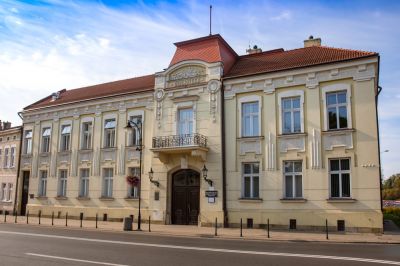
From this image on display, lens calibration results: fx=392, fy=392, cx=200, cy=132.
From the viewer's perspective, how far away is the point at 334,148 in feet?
65.5

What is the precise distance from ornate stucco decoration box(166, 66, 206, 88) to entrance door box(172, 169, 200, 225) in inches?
218

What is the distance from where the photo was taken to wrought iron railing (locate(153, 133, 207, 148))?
2286cm

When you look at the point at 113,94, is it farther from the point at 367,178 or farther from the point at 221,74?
the point at 367,178

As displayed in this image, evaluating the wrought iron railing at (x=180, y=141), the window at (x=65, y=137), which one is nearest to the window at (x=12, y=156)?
the window at (x=65, y=137)

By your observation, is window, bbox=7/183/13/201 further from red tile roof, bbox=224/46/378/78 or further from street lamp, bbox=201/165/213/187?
red tile roof, bbox=224/46/378/78

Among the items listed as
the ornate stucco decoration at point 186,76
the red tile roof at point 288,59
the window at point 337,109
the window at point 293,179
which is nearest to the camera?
the window at point 337,109

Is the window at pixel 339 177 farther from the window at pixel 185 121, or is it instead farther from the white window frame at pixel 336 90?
the window at pixel 185 121

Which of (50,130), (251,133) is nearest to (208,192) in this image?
(251,133)

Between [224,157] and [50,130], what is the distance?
15921 mm

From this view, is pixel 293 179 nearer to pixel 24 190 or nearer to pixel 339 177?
pixel 339 177

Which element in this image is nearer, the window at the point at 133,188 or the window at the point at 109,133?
the window at the point at 133,188

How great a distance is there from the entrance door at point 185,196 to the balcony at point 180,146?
1.42 meters

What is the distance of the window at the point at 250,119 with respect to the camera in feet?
74.2

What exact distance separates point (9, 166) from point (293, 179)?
2576 cm
